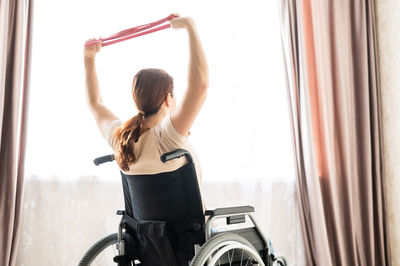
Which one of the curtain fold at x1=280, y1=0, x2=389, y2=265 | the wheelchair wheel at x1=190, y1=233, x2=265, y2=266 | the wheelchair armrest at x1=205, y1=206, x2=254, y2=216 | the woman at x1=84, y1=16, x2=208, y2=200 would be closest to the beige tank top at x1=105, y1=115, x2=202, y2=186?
the woman at x1=84, y1=16, x2=208, y2=200

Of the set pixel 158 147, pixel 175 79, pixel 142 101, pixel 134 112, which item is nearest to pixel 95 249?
pixel 158 147

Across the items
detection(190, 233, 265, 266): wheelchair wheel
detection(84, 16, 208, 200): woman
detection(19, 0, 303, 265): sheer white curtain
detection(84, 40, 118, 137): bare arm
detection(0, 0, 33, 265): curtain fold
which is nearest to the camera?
detection(190, 233, 265, 266): wheelchair wheel

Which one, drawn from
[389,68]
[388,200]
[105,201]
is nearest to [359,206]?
[388,200]

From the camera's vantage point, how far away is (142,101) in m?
1.43

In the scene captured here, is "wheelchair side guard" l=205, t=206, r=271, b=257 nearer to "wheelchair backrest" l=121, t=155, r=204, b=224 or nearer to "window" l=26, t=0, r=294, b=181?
"wheelchair backrest" l=121, t=155, r=204, b=224

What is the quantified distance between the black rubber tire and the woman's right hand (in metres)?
0.85

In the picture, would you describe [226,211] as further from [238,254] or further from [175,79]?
[175,79]

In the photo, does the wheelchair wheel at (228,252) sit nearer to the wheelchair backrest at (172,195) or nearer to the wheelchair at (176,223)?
the wheelchair at (176,223)

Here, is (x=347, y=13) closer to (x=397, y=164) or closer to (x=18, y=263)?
(x=397, y=164)

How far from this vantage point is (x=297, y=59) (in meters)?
2.51

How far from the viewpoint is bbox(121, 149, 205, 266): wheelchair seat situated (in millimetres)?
1339

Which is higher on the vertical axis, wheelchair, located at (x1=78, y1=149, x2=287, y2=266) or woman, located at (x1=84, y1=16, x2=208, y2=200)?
woman, located at (x1=84, y1=16, x2=208, y2=200)

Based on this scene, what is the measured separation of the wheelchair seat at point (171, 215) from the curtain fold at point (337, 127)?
1.26 metres

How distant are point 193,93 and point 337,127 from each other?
A: 1570mm
